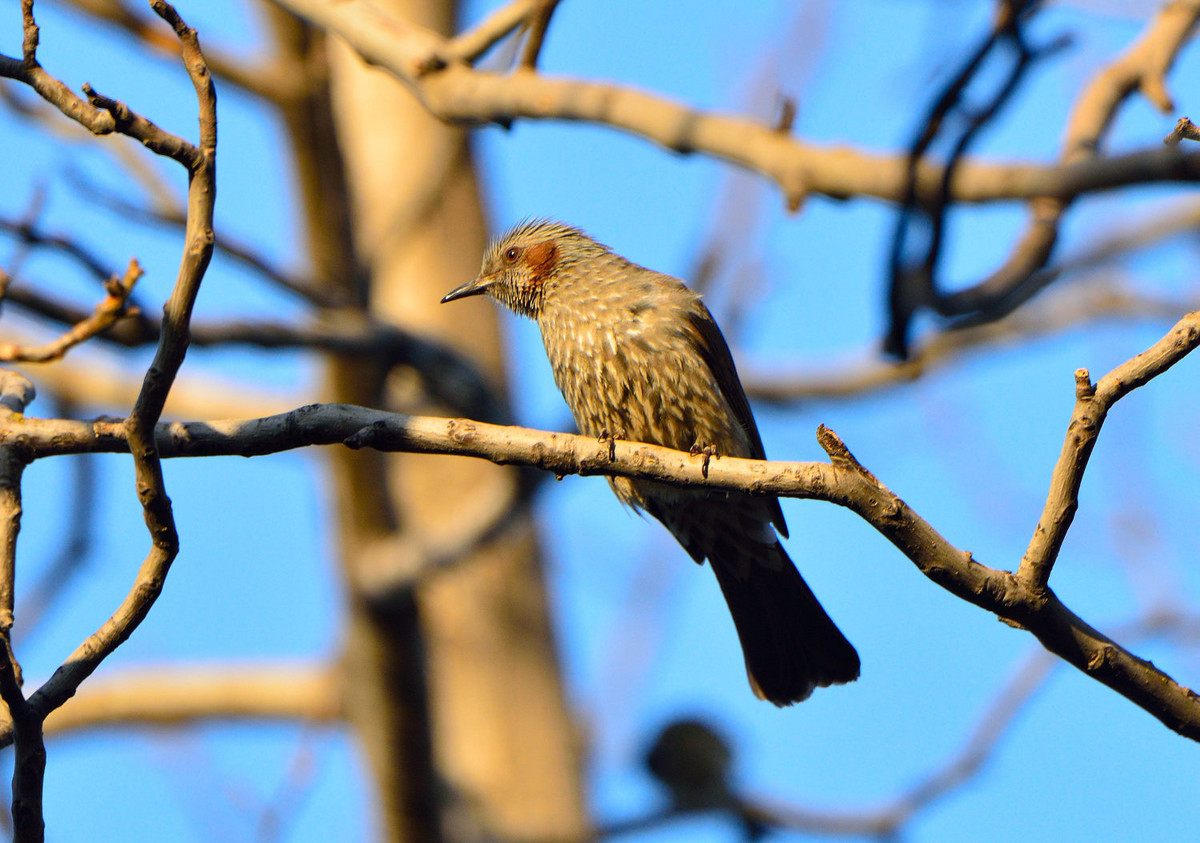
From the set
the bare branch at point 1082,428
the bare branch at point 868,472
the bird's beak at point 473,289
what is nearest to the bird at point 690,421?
the bird's beak at point 473,289

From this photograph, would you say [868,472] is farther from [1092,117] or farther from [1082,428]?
[1092,117]

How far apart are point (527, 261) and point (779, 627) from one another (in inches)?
71.0

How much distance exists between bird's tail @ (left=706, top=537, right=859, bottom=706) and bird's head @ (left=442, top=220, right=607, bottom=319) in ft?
4.22

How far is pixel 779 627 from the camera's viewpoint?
431 centimetres

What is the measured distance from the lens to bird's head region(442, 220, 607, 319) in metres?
4.77

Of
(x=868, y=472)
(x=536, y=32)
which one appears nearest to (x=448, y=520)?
(x=536, y=32)

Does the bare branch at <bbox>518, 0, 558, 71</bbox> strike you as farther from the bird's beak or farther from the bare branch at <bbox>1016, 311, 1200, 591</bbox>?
the bare branch at <bbox>1016, 311, 1200, 591</bbox>

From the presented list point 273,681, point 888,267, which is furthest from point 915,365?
point 273,681

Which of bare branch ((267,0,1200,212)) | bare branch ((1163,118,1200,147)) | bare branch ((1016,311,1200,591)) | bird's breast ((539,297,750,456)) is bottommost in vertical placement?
bare branch ((1016,311,1200,591))

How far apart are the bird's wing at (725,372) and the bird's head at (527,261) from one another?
0.65m

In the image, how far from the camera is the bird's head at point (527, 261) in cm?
477

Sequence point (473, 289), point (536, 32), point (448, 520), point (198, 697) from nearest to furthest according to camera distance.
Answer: point (536, 32) → point (473, 289) → point (198, 697) → point (448, 520)

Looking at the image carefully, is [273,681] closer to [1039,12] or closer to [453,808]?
[453,808]

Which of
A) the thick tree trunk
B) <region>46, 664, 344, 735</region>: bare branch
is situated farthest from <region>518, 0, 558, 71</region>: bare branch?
<region>46, 664, 344, 735</region>: bare branch
